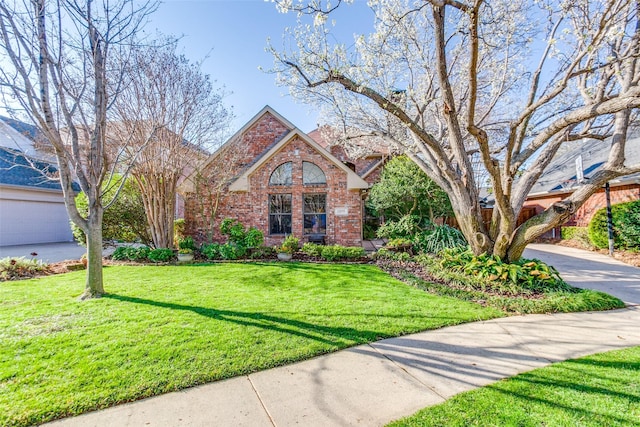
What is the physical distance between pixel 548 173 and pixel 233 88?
16778 millimetres

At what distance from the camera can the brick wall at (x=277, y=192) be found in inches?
438

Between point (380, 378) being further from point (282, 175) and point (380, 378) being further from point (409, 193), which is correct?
point (282, 175)

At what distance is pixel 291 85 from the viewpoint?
25.7 ft

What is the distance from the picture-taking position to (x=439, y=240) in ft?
31.4

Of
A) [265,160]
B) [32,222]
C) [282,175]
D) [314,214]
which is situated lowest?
[32,222]

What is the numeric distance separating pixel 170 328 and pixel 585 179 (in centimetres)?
1459

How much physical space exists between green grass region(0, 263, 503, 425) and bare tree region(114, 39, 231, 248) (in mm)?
3480

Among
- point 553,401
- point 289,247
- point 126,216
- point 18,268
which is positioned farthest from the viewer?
point 126,216

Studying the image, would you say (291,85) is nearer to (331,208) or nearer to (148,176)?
(331,208)

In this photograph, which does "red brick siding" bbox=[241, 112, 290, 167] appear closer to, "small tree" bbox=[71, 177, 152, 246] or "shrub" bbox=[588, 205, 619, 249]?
"small tree" bbox=[71, 177, 152, 246]

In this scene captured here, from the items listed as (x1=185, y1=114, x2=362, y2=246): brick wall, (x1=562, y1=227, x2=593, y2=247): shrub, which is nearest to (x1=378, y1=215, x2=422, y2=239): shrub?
(x1=185, y1=114, x2=362, y2=246): brick wall

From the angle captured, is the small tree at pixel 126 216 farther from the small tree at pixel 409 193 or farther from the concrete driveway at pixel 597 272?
the concrete driveway at pixel 597 272

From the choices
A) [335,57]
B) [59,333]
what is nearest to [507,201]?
[335,57]

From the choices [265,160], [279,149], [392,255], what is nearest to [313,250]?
[392,255]
